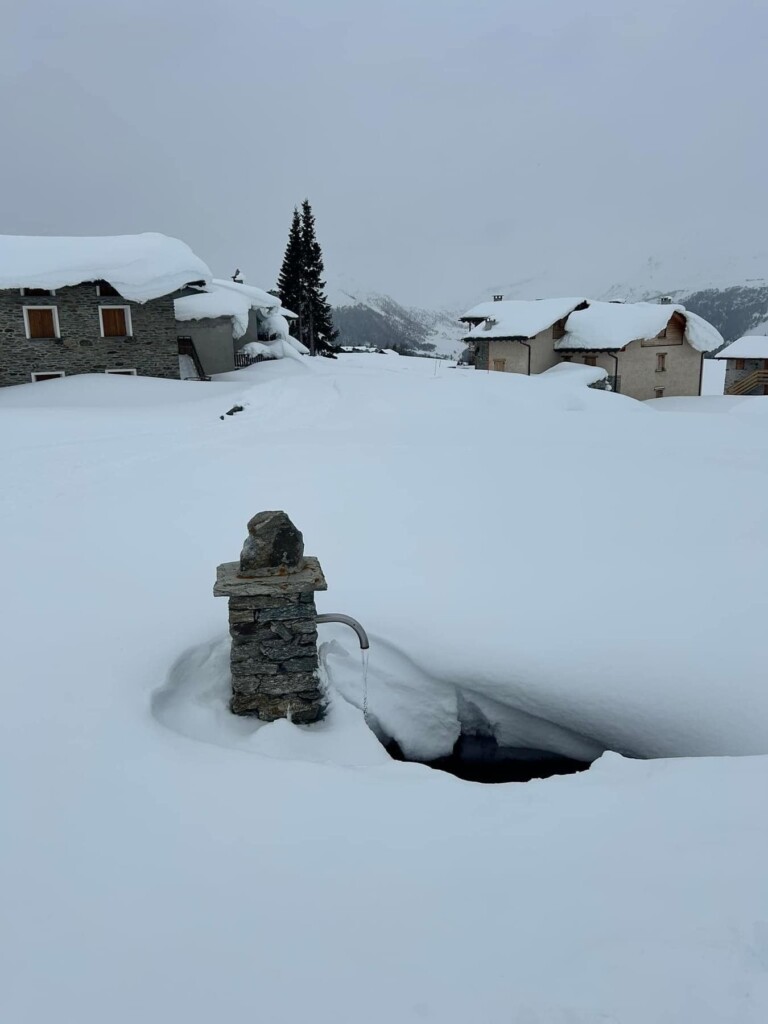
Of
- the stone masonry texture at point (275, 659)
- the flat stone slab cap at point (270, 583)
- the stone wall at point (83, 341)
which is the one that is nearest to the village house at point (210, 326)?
the stone wall at point (83, 341)

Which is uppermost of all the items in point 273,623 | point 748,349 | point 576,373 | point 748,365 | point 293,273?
point 293,273

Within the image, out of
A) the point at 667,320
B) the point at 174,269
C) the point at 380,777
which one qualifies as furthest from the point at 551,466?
the point at 667,320

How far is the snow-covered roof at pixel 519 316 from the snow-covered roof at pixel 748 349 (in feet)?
42.2

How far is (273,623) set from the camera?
5848 millimetres

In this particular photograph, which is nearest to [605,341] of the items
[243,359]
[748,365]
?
[748,365]

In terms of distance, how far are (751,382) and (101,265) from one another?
120 feet

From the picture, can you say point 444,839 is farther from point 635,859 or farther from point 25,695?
point 25,695

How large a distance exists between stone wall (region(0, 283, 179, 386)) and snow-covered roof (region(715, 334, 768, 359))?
107 feet

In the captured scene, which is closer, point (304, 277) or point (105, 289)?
point (105, 289)

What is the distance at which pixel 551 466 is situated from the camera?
13.5 m

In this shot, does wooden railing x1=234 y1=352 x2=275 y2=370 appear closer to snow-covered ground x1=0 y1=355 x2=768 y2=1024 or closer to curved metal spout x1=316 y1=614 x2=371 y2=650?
snow-covered ground x1=0 y1=355 x2=768 y2=1024

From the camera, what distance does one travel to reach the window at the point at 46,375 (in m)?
22.9

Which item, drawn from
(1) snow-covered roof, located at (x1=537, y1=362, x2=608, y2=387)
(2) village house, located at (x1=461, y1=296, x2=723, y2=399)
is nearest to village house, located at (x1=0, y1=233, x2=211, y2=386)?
(2) village house, located at (x1=461, y1=296, x2=723, y2=399)

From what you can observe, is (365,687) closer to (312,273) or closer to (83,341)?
(83,341)
